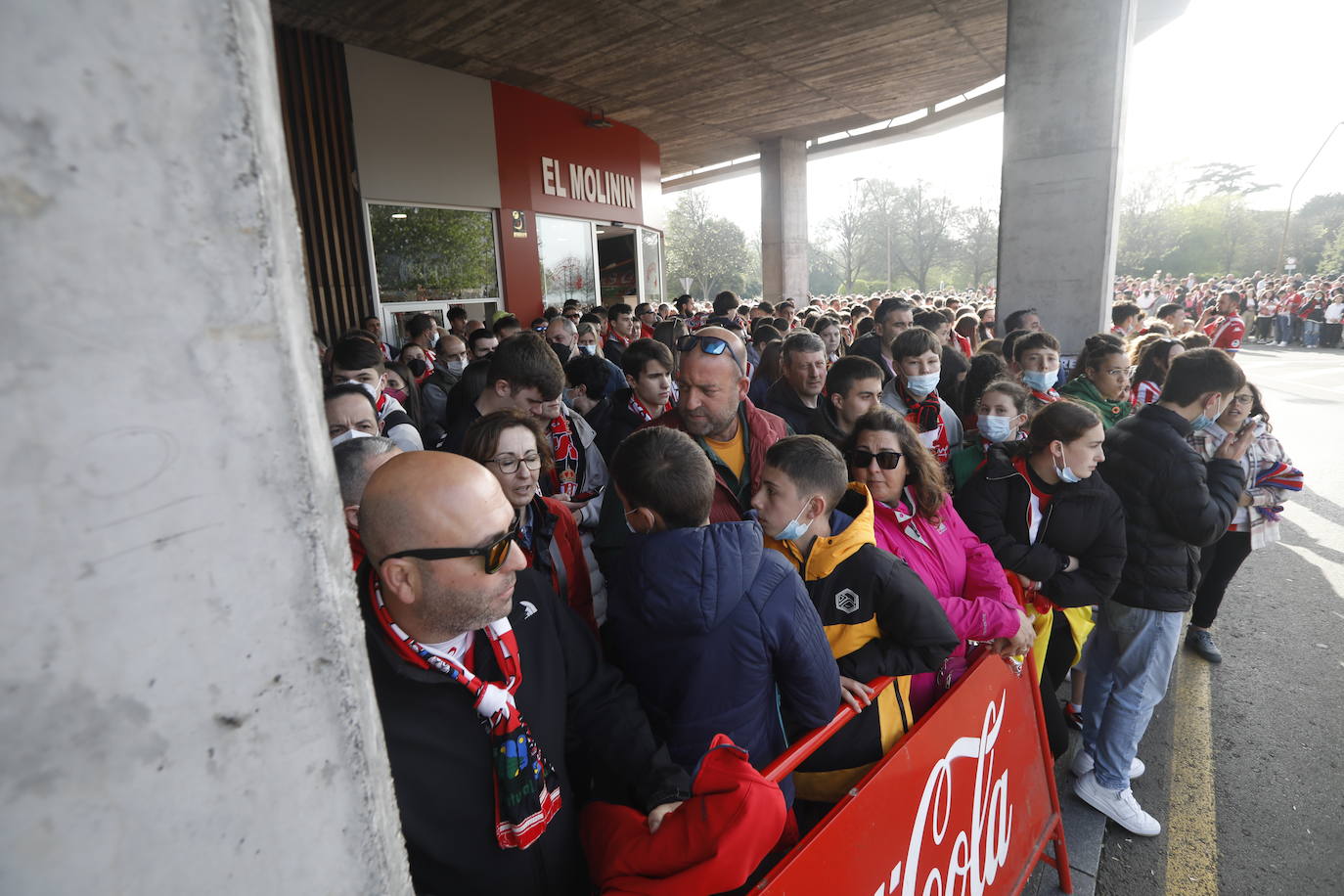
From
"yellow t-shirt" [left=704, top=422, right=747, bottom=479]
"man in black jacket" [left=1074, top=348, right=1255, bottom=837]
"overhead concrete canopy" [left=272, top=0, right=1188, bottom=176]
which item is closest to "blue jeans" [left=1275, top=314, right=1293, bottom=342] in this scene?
"overhead concrete canopy" [left=272, top=0, right=1188, bottom=176]

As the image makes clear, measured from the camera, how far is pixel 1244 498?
4.18 metres

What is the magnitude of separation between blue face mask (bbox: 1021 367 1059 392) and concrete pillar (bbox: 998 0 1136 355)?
12.9 ft

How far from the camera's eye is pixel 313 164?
399 inches

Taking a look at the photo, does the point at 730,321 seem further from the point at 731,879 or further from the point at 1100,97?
the point at 731,879

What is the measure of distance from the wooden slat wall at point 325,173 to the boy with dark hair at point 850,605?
9.49 meters

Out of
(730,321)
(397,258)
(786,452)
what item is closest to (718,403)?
(786,452)

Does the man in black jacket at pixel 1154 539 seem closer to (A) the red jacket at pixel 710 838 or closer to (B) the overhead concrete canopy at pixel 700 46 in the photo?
(A) the red jacket at pixel 710 838

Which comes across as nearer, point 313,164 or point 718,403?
point 718,403

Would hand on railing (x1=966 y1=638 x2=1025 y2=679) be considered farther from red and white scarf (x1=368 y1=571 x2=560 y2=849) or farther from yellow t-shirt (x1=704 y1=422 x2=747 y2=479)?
red and white scarf (x1=368 y1=571 x2=560 y2=849)

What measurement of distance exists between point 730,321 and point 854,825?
25.9 feet

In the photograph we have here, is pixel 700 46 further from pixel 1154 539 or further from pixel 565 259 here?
pixel 1154 539

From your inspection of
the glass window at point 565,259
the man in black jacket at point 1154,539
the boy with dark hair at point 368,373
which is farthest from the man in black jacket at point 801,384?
the glass window at point 565,259

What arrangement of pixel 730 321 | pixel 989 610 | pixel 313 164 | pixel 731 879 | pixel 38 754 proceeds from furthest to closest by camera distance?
pixel 313 164
pixel 730 321
pixel 989 610
pixel 731 879
pixel 38 754

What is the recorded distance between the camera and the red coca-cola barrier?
69.4 inches
